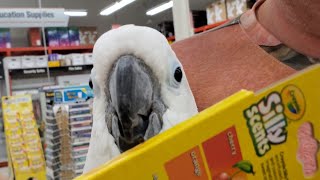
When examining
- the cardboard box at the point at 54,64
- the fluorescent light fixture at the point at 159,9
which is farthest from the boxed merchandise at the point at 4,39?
the fluorescent light fixture at the point at 159,9

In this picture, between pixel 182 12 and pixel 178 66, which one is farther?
pixel 182 12

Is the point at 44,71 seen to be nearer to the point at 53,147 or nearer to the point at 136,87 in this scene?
the point at 53,147

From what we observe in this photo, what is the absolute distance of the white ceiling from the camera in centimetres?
760

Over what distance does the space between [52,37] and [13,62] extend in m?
0.73

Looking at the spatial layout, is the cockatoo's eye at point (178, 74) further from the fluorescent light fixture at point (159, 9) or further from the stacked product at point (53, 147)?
the fluorescent light fixture at point (159, 9)

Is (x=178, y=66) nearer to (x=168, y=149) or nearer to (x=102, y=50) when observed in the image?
(x=102, y=50)

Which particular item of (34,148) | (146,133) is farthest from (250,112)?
(34,148)

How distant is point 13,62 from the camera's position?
577 cm

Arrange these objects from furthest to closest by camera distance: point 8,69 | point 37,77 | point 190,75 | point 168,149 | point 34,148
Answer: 1. point 37,77
2. point 8,69
3. point 34,148
4. point 190,75
5. point 168,149

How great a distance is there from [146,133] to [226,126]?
18cm

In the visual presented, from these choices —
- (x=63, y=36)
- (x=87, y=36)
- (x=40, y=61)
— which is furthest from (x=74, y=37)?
(x=40, y=61)

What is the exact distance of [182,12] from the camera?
1.44m

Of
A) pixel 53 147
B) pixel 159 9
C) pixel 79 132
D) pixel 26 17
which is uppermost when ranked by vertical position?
pixel 159 9

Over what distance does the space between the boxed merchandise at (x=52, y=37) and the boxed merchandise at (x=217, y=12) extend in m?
2.61
